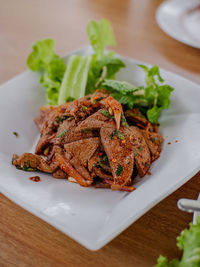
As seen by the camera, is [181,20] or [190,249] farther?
[181,20]

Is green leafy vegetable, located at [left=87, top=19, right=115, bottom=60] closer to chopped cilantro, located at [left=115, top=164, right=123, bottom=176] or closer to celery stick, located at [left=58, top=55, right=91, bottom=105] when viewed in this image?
celery stick, located at [left=58, top=55, right=91, bottom=105]

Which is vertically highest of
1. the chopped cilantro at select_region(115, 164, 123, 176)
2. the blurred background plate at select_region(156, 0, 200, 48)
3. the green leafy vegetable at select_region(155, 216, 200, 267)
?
the blurred background plate at select_region(156, 0, 200, 48)

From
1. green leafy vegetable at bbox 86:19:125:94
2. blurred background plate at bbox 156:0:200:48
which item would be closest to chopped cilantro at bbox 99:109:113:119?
green leafy vegetable at bbox 86:19:125:94

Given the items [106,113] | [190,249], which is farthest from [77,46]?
[190,249]

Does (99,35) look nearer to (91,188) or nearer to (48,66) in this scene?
(48,66)

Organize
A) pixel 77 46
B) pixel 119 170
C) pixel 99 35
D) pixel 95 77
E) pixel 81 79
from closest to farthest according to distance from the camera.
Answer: pixel 119 170, pixel 81 79, pixel 95 77, pixel 99 35, pixel 77 46

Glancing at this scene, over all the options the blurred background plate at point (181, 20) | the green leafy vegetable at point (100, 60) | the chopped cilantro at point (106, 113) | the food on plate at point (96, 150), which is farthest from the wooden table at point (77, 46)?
the green leafy vegetable at point (100, 60)
